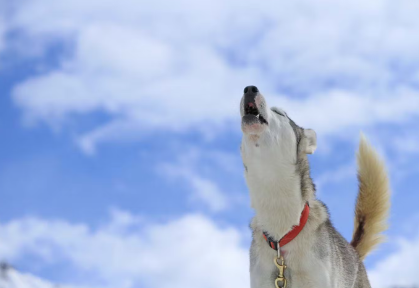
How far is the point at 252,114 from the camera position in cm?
699

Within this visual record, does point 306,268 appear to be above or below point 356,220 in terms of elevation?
below

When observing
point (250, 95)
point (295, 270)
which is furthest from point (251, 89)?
point (295, 270)

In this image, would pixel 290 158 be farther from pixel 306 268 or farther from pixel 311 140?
pixel 306 268

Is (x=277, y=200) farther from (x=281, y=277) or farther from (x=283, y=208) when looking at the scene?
(x=281, y=277)

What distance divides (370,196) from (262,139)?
3198 mm

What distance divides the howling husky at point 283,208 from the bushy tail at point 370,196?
186cm

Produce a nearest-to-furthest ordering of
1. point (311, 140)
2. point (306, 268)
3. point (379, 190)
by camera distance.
Result: point (306, 268) < point (311, 140) < point (379, 190)

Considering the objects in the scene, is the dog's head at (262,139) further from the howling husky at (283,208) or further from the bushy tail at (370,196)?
the bushy tail at (370,196)

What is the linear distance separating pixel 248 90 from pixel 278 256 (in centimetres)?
190

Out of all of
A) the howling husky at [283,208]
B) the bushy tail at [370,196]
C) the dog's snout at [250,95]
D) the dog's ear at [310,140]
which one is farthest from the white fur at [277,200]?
the bushy tail at [370,196]

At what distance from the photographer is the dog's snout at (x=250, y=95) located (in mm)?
6988

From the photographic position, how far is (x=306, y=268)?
6.96 meters

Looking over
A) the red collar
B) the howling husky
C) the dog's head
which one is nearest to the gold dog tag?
the howling husky

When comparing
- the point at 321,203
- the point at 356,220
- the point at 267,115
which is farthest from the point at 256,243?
the point at 356,220
